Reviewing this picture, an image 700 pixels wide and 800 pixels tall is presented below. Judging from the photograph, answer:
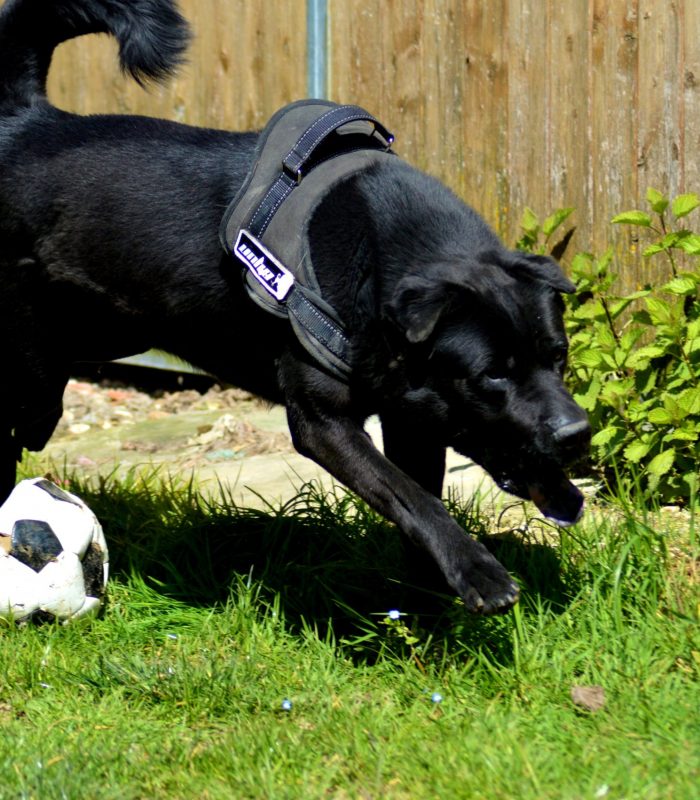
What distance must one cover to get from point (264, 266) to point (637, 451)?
1583mm

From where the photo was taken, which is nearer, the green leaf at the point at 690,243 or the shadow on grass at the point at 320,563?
the shadow on grass at the point at 320,563

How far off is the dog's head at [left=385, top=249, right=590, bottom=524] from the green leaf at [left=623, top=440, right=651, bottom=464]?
100cm

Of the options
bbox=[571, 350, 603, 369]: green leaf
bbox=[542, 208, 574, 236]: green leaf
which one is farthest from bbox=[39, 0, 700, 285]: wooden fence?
bbox=[571, 350, 603, 369]: green leaf

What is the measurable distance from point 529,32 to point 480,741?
3.40 m

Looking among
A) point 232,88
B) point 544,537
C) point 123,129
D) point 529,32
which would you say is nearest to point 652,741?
point 544,537

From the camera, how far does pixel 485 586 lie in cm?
284

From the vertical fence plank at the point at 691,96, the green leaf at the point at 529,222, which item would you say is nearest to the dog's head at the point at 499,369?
the vertical fence plank at the point at 691,96

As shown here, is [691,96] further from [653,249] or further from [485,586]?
[485,586]

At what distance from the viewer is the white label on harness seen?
315cm

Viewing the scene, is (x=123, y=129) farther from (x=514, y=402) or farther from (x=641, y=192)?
(x=641, y=192)

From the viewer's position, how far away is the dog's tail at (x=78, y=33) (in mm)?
3674

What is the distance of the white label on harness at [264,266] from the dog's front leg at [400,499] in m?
0.29

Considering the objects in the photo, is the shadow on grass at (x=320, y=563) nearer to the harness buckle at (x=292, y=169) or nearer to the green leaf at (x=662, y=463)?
the green leaf at (x=662, y=463)

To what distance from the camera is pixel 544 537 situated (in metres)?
3.62
